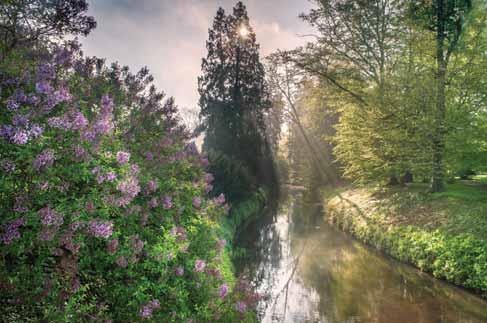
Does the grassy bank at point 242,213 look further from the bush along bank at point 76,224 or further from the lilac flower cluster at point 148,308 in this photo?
the lilac flower cluster at point 148,308

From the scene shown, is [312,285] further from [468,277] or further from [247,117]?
[247,117]

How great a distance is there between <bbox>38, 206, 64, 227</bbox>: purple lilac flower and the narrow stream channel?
5.30 metres

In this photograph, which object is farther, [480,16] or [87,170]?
[480,16]

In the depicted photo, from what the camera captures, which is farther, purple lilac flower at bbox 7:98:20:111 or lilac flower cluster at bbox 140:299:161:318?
lilac flower cluster at bbox 140:299:161:318

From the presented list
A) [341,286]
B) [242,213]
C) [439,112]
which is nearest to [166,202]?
[341,286]

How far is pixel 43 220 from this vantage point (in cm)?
245

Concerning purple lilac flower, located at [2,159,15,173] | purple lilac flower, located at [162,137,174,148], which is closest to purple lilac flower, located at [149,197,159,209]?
purple lilac flower, located at [162,137,174,148]

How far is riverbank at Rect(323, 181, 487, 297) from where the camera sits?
866 cm

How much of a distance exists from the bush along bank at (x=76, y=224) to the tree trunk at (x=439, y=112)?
482 inches

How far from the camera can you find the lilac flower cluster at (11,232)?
2.39m

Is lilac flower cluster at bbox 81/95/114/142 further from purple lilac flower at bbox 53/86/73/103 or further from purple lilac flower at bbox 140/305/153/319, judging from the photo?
purple lilac flower at bbox 140/305/153/319

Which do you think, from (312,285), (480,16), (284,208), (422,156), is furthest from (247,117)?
(312,285)

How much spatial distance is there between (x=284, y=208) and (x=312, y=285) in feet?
51.0

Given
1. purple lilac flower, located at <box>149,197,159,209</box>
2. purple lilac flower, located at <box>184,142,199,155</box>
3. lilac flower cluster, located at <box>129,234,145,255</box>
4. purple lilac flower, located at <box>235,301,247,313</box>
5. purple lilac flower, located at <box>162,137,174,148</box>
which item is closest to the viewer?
lilac flower cluster, located at <box>129,234,145,255</box>
